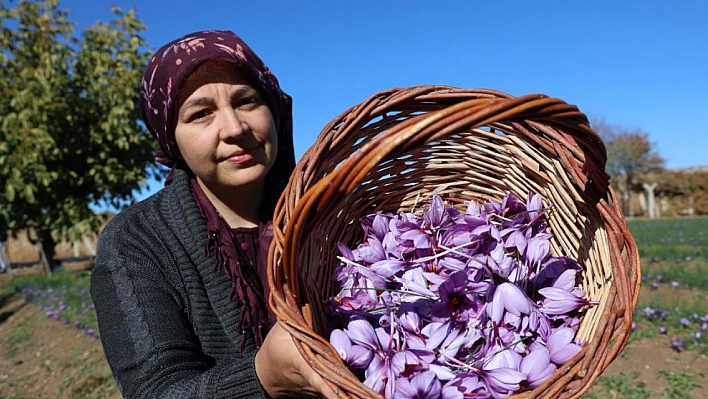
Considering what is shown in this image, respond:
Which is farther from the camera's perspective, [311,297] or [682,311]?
[682,311]

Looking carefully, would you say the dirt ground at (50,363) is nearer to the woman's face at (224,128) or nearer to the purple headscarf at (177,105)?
the purple headscarf at (177,105)

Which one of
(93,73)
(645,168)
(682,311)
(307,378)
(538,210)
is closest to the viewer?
(307,378)

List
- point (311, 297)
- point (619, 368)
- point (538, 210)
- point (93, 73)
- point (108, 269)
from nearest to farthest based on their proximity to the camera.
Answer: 1. point (311, 297)
2. point (538, 210)
3. point (108, 269)
4. point (619, 368)
5. point (93, 73)

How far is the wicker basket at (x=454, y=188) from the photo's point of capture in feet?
2.79

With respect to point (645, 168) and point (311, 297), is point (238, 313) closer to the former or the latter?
point (311, 297)

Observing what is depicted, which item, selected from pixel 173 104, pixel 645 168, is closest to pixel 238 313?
→ pixel 173 104

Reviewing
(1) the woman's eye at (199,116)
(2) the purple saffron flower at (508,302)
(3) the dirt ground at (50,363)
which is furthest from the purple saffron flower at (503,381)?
(3) the dirt ground at (50,363)

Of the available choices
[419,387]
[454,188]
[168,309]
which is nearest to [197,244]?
[168,309]

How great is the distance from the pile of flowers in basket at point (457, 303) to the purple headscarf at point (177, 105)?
1.32 ft

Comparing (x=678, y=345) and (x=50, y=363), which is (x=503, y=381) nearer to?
(x=678, y=345)

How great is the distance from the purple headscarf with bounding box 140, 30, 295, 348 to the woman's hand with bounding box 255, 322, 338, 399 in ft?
1.34

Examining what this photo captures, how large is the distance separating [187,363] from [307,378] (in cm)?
54

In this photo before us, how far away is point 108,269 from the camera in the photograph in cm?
140

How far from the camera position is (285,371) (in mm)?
1006
